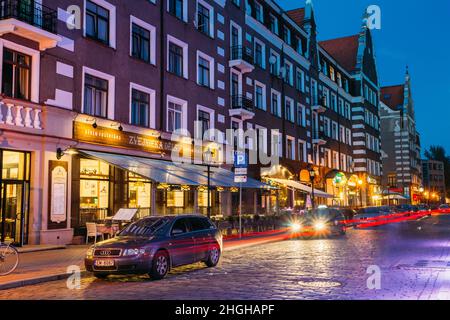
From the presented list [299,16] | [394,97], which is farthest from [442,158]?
[299,16]

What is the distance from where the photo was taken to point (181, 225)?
13734 mm

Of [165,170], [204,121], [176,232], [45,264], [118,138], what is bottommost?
[45,264]

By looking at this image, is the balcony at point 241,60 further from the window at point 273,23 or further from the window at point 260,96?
the window at point 273,23

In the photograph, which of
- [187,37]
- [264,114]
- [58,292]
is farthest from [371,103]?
[58,292]

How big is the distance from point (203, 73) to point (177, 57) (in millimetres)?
2846

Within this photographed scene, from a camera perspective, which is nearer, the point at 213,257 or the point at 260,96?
the point at 213,257

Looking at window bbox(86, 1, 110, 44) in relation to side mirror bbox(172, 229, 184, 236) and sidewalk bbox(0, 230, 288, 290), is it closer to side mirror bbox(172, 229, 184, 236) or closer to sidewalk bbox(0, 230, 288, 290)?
sidewalk bbox(0, 230, 288, 290)

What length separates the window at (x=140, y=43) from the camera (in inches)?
980

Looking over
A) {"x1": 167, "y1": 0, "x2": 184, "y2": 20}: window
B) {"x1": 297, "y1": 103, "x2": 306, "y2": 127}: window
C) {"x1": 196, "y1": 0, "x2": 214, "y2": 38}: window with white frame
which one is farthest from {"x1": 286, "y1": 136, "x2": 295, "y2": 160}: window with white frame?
{"x1": 167, "y1": 0, "x2": 184, "y2": 20}: window

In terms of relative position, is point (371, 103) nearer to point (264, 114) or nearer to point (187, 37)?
point (264, 114)

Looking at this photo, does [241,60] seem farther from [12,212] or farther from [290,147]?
[12,212]

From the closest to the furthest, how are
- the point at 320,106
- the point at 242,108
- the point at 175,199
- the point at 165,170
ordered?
the point at 165,170
the point at 175,199
the point at 242,108
the point at 320,106

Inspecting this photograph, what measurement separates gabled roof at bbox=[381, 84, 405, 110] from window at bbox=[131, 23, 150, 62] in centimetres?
8618

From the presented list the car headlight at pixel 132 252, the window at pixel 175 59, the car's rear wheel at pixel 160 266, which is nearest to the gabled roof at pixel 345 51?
the window at pixel 175 59
